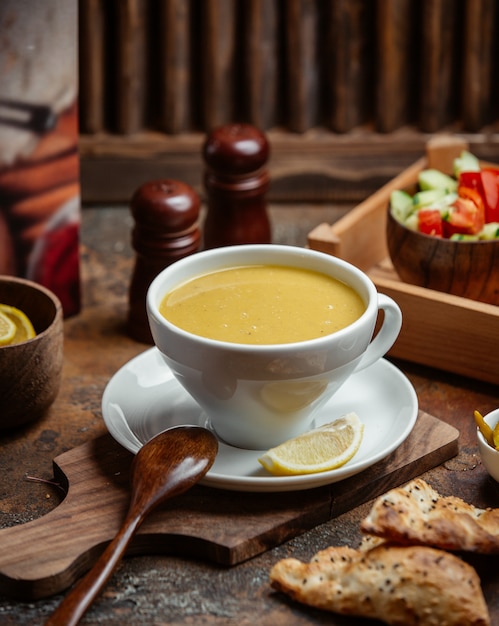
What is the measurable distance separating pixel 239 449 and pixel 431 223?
56 cm

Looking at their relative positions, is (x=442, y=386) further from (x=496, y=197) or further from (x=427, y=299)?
(x=496, y=197)

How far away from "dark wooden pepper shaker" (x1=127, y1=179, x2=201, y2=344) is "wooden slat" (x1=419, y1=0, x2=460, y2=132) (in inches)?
32.0

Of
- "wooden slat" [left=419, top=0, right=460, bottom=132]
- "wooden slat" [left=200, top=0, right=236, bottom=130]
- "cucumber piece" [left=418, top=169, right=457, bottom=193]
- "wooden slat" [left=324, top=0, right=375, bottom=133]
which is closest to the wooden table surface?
"cucumber piece" [left=418, top=169, right=457, bottom=193]

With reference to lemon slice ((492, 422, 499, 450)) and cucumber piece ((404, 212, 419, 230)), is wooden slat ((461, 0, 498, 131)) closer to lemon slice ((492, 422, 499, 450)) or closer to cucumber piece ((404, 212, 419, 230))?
cucumber piece ((404, 212, 419, 230))

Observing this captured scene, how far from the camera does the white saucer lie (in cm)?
128

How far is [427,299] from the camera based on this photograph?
5.32ft

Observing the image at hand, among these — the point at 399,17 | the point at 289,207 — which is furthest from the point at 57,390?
the point at 399,17

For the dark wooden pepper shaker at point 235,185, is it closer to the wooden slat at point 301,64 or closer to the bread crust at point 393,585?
the wooden slat at point 301,64

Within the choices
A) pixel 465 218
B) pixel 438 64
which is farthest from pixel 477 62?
pixel 465 218

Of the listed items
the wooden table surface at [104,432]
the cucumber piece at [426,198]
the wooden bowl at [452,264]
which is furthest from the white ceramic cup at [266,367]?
the cucumber piece at [426,198]

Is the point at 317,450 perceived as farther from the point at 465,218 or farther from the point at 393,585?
the point at 465,218

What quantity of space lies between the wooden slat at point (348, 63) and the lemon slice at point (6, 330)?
1.11 m

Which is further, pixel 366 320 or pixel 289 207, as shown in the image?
pixel 289 207

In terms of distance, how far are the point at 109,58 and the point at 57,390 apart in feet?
3.41
